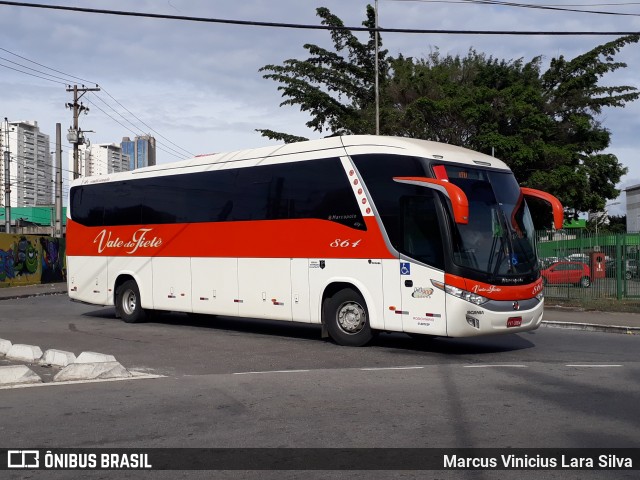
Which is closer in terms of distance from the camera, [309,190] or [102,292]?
[309,190]

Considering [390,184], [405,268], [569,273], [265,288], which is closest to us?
[405,268]

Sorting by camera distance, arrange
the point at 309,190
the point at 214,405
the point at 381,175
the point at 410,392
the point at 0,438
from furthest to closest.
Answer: the point at 309,190
the point at 381,175
the point at 410,392
the point at 214,405
the point at 0,438

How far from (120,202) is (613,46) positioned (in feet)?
82.9

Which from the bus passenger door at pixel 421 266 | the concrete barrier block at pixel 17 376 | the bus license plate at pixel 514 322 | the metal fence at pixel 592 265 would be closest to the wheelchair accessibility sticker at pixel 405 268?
the bus passenger door at pixel 421 266

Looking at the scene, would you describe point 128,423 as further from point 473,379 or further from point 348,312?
point 348,312

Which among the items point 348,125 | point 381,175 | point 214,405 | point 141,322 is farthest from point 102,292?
point 348,125

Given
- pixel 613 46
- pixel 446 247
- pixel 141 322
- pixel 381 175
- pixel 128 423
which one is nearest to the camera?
pixel 128 423

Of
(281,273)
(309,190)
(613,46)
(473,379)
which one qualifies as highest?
(613,46)

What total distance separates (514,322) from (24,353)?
7.99 meters

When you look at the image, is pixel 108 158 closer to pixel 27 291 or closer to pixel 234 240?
pixel 27 291

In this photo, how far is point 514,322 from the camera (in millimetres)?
12055

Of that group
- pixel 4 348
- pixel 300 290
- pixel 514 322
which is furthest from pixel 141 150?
pixel 514 322

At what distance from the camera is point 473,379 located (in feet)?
31.6

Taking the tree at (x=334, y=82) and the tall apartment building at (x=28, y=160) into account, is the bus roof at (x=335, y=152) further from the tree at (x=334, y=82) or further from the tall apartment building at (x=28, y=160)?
the tall apartment building at (x=28, y=160)
